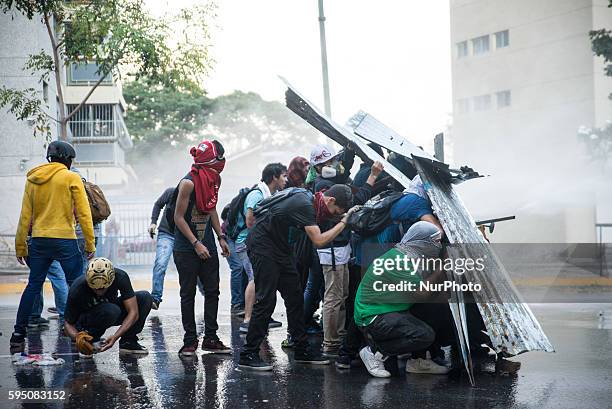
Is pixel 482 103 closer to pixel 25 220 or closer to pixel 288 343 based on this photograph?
pixel 288 343

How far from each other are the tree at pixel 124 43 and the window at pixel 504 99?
1875 centimetres

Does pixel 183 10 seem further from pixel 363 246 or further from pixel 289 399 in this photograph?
pixel 289 399

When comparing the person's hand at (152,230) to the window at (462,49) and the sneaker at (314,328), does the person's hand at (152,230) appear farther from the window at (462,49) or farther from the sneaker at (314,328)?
the window at (462,49)

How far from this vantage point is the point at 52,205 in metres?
7.27

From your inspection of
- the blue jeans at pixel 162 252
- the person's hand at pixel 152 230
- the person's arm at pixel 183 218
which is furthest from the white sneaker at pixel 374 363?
the person's hand at pixel 152 230

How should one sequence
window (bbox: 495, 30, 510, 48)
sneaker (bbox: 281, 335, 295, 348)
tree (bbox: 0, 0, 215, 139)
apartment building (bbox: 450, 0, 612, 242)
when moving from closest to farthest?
sneaker (bbox: 281, 335, 295, 348), tree (bbox: 0, 0, 215, 139), apartment building (bbox: 450, 0, 612, 242), window (bbox: 495, 30, 510, 48)

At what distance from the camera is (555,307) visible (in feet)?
36.2

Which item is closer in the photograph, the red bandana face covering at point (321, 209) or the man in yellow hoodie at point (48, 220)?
the red bandana face covering at point (321, 209)

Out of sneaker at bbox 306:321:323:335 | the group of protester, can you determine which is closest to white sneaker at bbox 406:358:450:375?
the group of protester

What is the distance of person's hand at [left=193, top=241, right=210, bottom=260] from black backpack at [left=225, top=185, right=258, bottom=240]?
1774 mm

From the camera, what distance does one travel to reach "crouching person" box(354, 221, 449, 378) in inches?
245

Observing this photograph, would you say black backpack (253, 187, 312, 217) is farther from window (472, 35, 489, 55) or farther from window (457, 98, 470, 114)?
window (457, 98, 470, 114)

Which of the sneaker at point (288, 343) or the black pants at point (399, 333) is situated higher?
the black pants at point (399, 333)

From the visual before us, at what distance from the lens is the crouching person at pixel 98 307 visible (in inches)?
261
